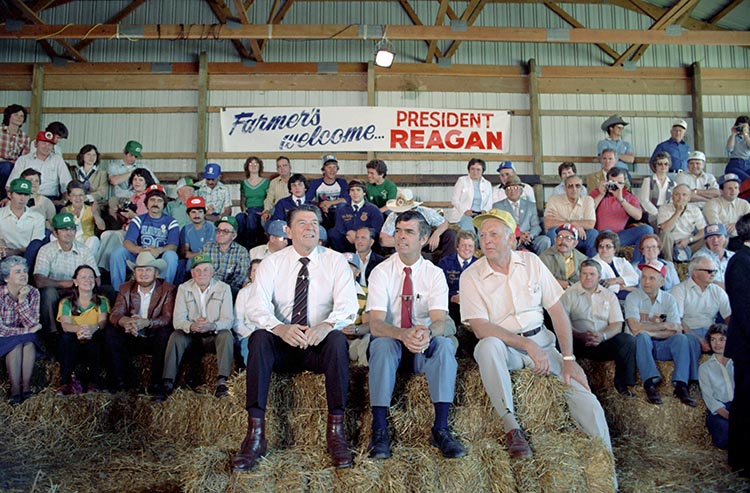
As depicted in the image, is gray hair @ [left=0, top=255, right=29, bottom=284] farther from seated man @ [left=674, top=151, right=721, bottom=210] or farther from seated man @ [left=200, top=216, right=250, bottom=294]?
seated man @ [left=674, top=151, right=721, bottom=210]

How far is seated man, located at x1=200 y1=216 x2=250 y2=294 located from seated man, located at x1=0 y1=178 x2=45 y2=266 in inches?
64.4

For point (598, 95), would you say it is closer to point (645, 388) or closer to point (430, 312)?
point (645, 388)

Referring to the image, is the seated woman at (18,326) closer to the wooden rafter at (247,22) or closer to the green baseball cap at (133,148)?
the green baseball cap at (133,148)

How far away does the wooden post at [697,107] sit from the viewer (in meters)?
9.99

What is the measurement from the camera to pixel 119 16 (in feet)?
33.6

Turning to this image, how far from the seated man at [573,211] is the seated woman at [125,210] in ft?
14.3

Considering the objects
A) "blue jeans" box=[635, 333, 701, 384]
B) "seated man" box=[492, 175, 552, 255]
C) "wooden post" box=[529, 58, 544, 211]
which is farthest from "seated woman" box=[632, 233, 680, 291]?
"wooden post" box=[529, 58, 544, 211]

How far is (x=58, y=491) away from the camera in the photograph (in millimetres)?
3426

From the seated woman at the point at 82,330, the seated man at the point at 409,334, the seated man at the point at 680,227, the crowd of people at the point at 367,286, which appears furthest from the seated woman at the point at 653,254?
the seated woman at the point at 82,330

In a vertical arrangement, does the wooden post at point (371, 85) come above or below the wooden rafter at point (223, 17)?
below

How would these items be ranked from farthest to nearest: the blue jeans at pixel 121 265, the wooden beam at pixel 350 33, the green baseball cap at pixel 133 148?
the wooden beam at pixel 350 33, the green baseball cap at pixel 133 148, the blue jeans at pixel 121 265

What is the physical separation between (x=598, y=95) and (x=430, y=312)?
7.63 metres

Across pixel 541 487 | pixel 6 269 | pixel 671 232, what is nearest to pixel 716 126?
pixel 671 232

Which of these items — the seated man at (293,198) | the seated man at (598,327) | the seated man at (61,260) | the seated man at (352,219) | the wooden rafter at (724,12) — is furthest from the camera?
the wooden rafter at (724,12)
